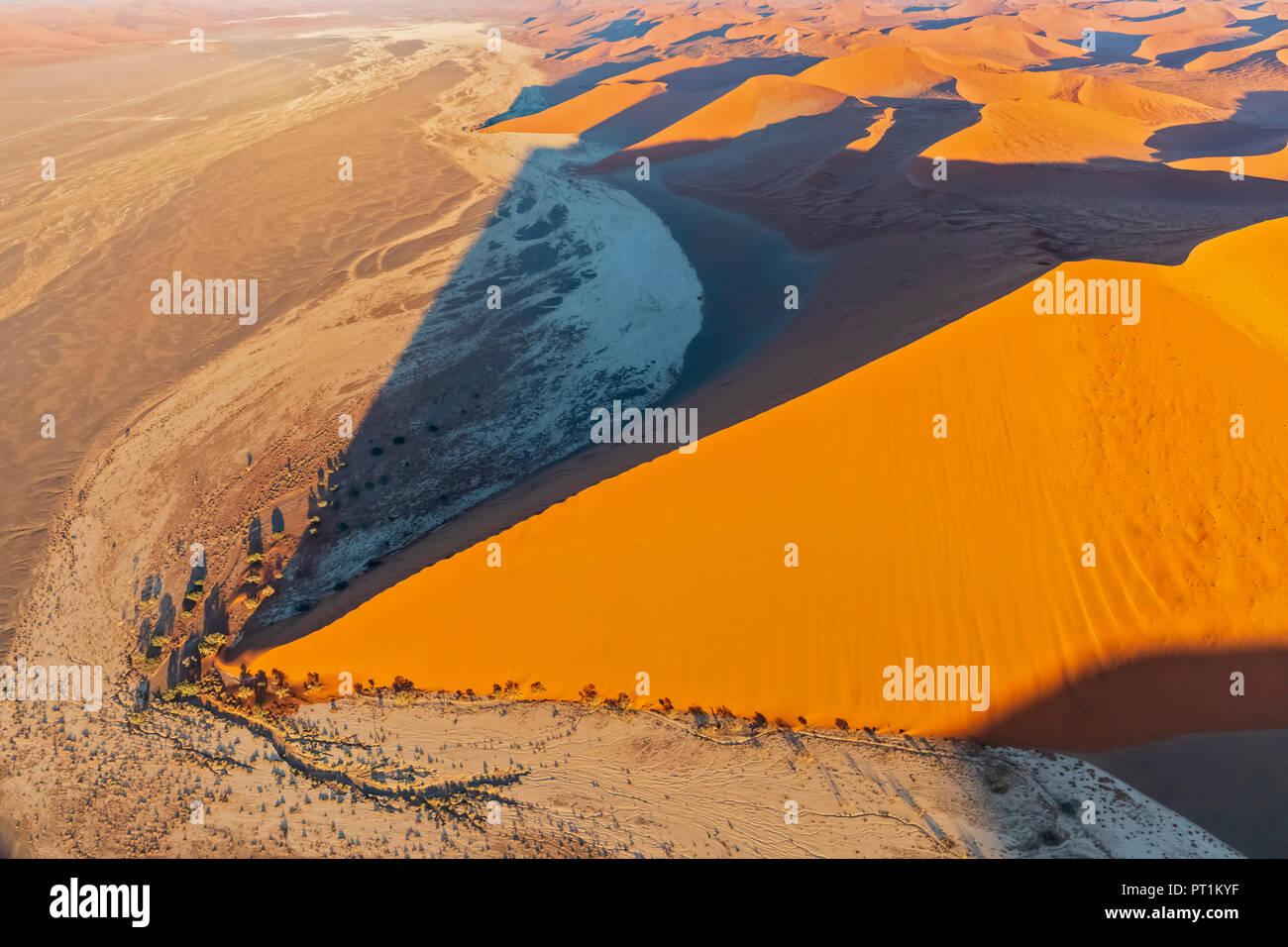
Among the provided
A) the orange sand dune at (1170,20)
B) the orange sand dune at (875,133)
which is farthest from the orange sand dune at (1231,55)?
the orange sand dune at (875,133)

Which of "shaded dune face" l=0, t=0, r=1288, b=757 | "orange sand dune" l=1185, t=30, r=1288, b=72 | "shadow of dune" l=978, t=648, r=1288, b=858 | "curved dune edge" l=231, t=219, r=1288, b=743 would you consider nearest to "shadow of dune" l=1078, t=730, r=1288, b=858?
"shadow of dune" l=978, t=648, r=1288, b=858

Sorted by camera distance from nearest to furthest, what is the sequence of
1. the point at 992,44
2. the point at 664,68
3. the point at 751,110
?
the point at 751,110 < the point at 664,68 < the point at 992,44

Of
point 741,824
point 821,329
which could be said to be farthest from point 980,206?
point 741,824

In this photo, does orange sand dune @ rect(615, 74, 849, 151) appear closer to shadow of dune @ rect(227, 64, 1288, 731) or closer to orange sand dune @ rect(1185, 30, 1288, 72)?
shadow of dune @ rect(227, 64, 1288, 731)

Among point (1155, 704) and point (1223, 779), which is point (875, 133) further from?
point (1223, 779)

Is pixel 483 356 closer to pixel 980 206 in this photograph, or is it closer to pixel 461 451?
pixel 461 451

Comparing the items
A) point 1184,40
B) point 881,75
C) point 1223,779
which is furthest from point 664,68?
point 1223,779

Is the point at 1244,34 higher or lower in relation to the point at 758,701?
higher
